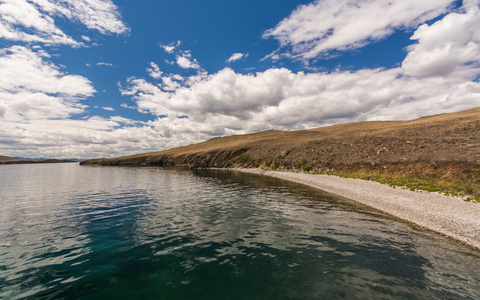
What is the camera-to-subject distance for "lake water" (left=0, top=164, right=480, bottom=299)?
7.81 m

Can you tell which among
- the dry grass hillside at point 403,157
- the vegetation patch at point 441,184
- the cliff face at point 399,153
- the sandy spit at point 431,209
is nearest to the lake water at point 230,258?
the sandy spit at point 431,209

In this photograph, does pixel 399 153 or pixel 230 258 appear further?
pixel 399 153

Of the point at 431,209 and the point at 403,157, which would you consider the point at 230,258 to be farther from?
the point at 403,157

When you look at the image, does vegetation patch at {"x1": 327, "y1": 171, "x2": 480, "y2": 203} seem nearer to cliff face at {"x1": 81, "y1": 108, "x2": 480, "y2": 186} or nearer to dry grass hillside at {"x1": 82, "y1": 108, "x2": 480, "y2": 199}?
dry grass hillside at {"x1": 82, "y1": 108, "x2": 480, "y2": 199}

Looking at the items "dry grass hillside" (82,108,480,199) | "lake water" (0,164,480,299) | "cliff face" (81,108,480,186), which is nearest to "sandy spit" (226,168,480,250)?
"lake water" (0,164,480,299)

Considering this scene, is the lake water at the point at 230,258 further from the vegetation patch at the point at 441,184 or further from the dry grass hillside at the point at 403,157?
the dry grass hillside at the point at 403,157

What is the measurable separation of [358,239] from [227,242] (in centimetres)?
848

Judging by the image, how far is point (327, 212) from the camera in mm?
18656

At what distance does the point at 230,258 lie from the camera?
10.4m

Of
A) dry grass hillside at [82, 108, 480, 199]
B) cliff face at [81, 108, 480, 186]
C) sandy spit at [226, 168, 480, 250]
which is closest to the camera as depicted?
sandy spit at [226, 168, 480, 250]

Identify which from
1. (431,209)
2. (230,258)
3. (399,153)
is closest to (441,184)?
(431,209)

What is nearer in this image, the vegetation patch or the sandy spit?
the sandy spit

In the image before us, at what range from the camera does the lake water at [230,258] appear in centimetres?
781

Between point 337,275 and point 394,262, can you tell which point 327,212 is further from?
point 337,275
